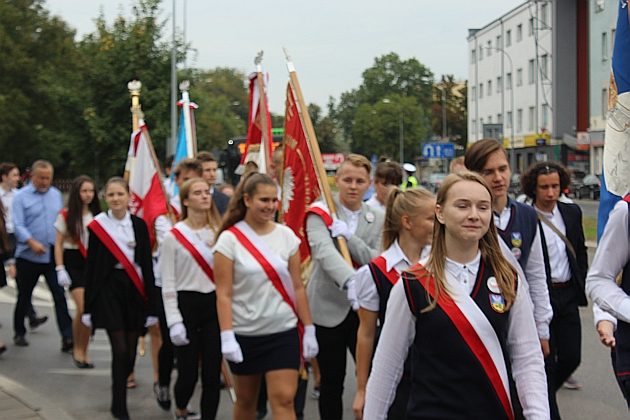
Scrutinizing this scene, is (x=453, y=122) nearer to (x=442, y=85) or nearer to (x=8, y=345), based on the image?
(x=442, y=85)

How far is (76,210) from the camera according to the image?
30.0 ft

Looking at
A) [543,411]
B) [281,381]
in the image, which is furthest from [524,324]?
[281,381]

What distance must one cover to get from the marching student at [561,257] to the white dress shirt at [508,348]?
9.79ft

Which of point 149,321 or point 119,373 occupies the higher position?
point 149,321

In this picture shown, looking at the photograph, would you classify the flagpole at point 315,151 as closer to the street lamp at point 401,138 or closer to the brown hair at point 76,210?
the brown hair at point 76,210

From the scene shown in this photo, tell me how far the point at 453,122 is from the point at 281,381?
107496 mm

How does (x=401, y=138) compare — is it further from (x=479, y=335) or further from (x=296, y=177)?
(x=479, y=335)

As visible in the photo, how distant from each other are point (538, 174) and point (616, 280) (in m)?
2.81

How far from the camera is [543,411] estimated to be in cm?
333

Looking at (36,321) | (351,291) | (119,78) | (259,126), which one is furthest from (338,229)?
(119,78)

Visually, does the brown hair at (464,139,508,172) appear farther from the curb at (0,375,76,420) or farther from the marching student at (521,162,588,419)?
the curb at (0,375,76,420)

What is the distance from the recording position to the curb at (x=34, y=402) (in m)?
7.01

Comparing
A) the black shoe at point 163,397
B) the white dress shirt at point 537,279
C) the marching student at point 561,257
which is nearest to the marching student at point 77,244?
the black shoe at point 163,397

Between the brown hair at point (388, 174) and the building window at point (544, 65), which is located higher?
the building window at point (544, 65)
